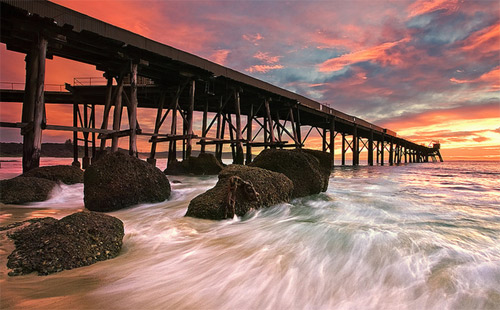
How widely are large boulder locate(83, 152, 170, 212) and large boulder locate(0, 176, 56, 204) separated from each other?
5.45ft

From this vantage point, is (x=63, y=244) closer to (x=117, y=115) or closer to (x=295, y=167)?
(x=295, y=167)

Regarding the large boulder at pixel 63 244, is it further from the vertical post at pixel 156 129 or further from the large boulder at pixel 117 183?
the vertical post at pixel 156 129

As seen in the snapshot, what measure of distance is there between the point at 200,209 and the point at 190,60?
815 centimetres

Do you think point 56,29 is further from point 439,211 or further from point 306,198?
point 439,211

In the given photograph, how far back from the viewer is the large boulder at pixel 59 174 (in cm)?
593

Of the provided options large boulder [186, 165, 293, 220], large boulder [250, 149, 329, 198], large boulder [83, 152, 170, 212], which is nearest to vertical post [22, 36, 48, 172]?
large boulder [83, 152, 170, 212]

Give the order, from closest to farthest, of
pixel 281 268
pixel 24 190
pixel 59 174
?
pixel 281 268, pixel 24 190, pixel 59 174

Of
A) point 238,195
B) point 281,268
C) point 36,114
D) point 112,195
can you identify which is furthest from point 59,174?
point 281,268

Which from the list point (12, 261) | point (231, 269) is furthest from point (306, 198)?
point (12, 261)

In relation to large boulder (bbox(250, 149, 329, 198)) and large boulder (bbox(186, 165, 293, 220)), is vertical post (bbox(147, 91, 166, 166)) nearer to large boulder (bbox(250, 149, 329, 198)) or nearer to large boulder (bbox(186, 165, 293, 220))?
large boulder (bbox(250, 149, 329, 198))

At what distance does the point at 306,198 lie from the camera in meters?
5.75

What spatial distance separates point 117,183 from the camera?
14.6ft

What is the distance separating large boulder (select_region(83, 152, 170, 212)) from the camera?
4328mm

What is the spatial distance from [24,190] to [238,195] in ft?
15.0
